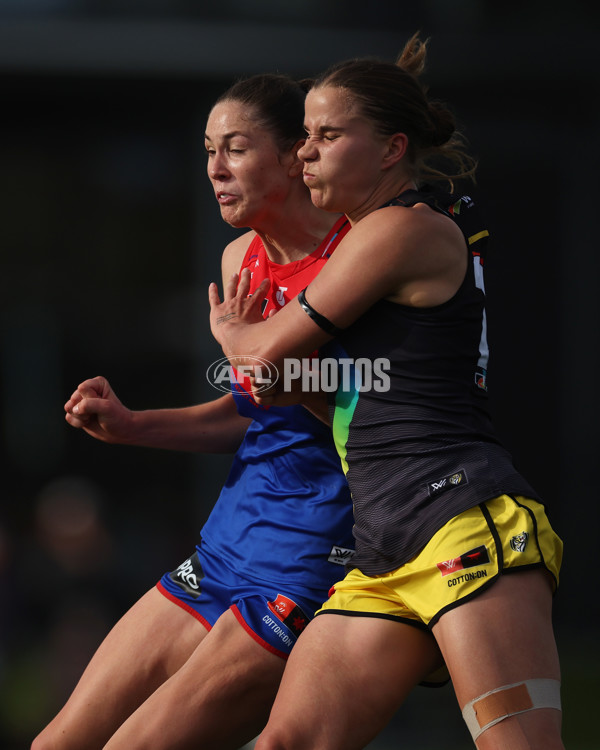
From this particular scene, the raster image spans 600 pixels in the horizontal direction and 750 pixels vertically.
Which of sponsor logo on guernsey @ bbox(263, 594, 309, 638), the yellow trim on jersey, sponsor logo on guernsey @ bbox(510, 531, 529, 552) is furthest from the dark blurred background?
sponsor logo on guernsey @ bbox(510, 531, 529, 552)

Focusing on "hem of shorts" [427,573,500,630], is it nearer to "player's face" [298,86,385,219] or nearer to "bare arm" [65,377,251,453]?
"player's face" [298,86,385,219]

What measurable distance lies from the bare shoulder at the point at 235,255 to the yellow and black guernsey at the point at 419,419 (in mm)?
718

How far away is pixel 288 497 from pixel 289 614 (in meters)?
0.28

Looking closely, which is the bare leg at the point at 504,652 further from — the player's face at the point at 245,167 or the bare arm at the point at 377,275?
the player's face at the point at 245,167

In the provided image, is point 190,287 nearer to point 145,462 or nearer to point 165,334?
point 165,334

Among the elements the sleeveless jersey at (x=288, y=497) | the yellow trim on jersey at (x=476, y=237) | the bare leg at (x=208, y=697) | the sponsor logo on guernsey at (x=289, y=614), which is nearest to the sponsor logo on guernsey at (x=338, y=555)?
the sleeveless jersey at (x=288, y=497)

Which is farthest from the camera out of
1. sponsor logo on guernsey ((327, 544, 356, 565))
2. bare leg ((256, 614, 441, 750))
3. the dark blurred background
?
the dark blurred background

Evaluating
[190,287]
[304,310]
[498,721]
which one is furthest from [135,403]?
[498,721]

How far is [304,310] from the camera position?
1.90 metres

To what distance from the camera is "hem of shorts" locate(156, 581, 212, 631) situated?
2318 mm

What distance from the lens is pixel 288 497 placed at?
2.32 meters

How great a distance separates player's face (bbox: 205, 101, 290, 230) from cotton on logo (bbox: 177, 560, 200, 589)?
850mm

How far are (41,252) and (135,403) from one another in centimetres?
86

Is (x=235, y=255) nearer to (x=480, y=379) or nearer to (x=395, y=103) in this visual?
(x=395, y=103)
